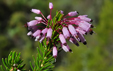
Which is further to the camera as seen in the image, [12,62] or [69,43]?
[69,43]

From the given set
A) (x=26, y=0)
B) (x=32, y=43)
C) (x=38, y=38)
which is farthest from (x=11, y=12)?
(x=38, y=38)

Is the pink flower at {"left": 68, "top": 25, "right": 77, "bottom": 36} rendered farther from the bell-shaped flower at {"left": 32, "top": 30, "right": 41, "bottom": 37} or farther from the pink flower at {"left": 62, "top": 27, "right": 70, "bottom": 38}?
the bell-shaped flower at {"left": 32, "top": 30, "right": 41, "bottom": 37}

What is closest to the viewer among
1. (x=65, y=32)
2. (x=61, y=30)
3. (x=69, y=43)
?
(x=65, y=32)

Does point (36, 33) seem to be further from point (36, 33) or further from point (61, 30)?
point (61, 30)

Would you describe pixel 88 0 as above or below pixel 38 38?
above

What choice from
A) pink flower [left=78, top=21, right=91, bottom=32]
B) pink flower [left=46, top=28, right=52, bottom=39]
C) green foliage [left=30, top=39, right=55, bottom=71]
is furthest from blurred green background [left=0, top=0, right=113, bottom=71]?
pink flower [left=46, top=28, right=52, bottom=39]

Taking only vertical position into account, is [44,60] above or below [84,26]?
below

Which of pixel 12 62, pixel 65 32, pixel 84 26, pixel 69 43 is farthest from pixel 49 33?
pixel 69 43

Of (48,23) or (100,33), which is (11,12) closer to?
(100,33)
